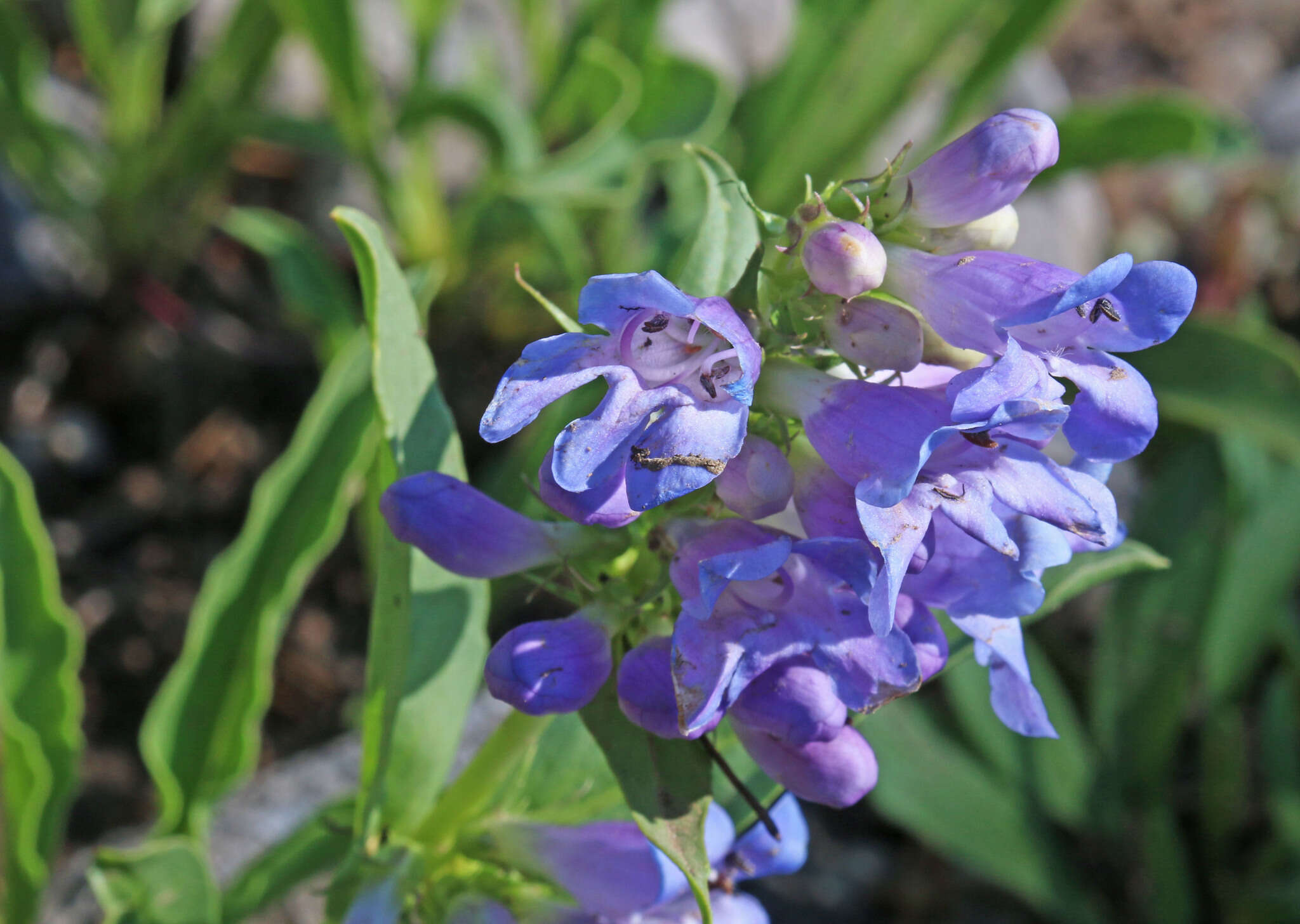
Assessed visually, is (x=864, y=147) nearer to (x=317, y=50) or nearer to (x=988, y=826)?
(x=317, y=50)

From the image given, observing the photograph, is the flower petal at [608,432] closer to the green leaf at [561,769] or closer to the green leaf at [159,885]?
the green leaf at [561,769]

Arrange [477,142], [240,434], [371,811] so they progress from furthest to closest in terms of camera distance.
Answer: [477,142], [240,434], [371,811]

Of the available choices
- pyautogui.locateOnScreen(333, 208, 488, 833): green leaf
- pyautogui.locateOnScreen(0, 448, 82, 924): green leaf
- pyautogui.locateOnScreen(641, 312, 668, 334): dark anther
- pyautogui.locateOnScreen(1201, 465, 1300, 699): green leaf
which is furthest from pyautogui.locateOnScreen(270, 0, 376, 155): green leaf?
pyautogui.locateOnScreen(1201, 465, 1300, 699): green leaf

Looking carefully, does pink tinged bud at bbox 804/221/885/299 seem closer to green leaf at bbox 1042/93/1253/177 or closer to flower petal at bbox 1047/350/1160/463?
flower petal at bbox 1047/350/1160/463

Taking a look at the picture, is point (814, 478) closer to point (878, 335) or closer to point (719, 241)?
point (878, 335)

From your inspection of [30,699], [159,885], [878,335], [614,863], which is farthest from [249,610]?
[878,335]

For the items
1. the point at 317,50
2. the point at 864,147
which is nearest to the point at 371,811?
the point at 317,50

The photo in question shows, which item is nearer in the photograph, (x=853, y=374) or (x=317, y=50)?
(x=853, y=374)
